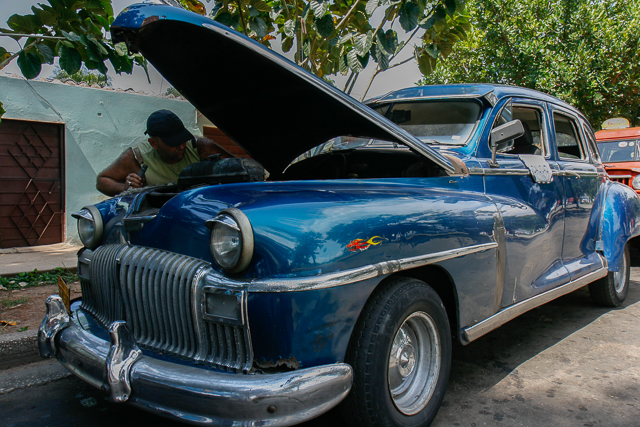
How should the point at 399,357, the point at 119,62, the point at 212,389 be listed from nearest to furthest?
1. the point at 212,389
2. the point at 399,357
3. the point at 119,62

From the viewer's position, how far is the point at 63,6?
11.0ft

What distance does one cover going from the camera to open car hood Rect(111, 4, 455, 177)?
2.04 meters

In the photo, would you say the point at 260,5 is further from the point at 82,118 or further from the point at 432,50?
the point at 82,118

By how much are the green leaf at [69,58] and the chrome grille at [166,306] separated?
2.02 metres

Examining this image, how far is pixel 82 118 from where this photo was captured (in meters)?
7.51

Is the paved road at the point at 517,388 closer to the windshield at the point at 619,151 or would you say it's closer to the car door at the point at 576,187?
the car door at the point at 576,187

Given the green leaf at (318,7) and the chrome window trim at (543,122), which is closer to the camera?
the chrome window trim at (543,122)

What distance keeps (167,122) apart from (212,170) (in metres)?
0.94

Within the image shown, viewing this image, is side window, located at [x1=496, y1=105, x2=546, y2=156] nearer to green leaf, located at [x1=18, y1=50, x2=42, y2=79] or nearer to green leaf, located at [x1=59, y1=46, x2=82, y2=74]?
green leaf, located at [x1=59, y1=46, x2=82, y2=74]

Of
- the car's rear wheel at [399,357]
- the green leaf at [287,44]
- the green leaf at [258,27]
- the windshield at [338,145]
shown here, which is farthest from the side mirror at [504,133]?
the green leaf at [287,44]

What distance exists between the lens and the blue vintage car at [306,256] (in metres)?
1.62

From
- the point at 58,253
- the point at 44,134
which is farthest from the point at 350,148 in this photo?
the point at 44,134

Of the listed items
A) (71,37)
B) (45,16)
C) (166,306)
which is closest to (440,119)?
(166,306)

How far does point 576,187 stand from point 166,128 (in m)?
3.11
